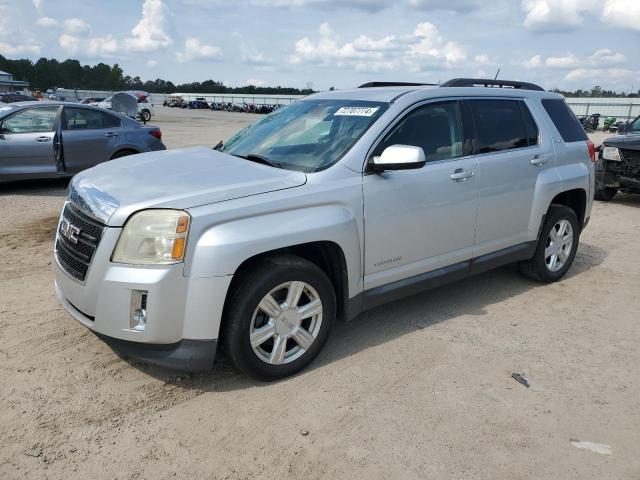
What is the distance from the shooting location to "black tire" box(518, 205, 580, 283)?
509cm

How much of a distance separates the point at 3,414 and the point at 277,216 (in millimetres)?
1879

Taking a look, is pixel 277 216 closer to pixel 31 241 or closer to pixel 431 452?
pixel 431 452

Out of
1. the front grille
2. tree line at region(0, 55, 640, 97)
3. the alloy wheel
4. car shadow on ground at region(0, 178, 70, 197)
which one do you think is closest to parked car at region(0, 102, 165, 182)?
car shadow on ground at region(0, 178, 70, 197)

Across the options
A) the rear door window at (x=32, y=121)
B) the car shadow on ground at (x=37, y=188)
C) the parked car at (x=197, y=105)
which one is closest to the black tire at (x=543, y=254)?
the car shadow on ground at (x=37, y=188)

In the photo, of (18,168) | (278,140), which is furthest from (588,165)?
(18,168)

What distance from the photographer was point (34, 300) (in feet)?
14.7

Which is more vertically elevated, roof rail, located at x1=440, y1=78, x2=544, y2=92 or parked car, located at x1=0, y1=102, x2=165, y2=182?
roof rail, located at x1=440, y1=78, x2=544, y2=92

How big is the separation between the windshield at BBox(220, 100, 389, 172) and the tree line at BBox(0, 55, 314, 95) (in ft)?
354

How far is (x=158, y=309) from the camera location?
2.88 metres

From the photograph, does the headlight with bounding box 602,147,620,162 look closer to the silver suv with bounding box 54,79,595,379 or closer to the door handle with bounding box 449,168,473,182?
the silver suv with bounding box 54,79,595,379

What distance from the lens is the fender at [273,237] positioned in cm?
290

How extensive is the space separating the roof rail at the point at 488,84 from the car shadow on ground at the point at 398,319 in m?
1.87

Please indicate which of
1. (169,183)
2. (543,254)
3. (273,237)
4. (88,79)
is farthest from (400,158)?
(88,79)

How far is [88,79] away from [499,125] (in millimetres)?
142432
